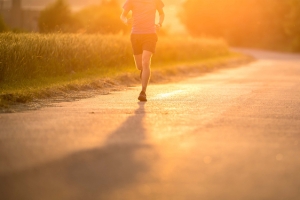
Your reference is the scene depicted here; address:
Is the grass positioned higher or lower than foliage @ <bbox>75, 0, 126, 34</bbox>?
higher

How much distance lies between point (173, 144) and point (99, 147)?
79cm

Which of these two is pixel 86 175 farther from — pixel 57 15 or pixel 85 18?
pixel 85 18

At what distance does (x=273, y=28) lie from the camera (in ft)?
242

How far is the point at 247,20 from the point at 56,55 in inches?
2543

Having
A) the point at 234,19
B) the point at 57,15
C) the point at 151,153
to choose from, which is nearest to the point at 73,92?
the point at 151,153

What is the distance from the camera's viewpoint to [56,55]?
57.8 ft

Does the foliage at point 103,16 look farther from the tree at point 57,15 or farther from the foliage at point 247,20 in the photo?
the foliage at point 247,20

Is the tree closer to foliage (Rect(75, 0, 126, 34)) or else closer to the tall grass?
foliage (Rect(75, 0, 126, 34))

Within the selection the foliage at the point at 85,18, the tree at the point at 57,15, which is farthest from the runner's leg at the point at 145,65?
the tree at the point at 57,15

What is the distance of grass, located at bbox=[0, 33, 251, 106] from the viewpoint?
1387 centimetres

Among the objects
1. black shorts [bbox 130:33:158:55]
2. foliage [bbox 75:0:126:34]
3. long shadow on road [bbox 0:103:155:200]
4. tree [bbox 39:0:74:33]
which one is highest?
long shadow on road [bbox 0:103:155:200]

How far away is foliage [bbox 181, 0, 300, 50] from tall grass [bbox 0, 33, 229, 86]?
45.1 metres

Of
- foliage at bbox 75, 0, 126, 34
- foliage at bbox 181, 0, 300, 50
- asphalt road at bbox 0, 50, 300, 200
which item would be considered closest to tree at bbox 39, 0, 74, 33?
foliage at bbox 75, 0, 126, 34

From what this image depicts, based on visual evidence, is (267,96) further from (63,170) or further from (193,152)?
(63,170)
